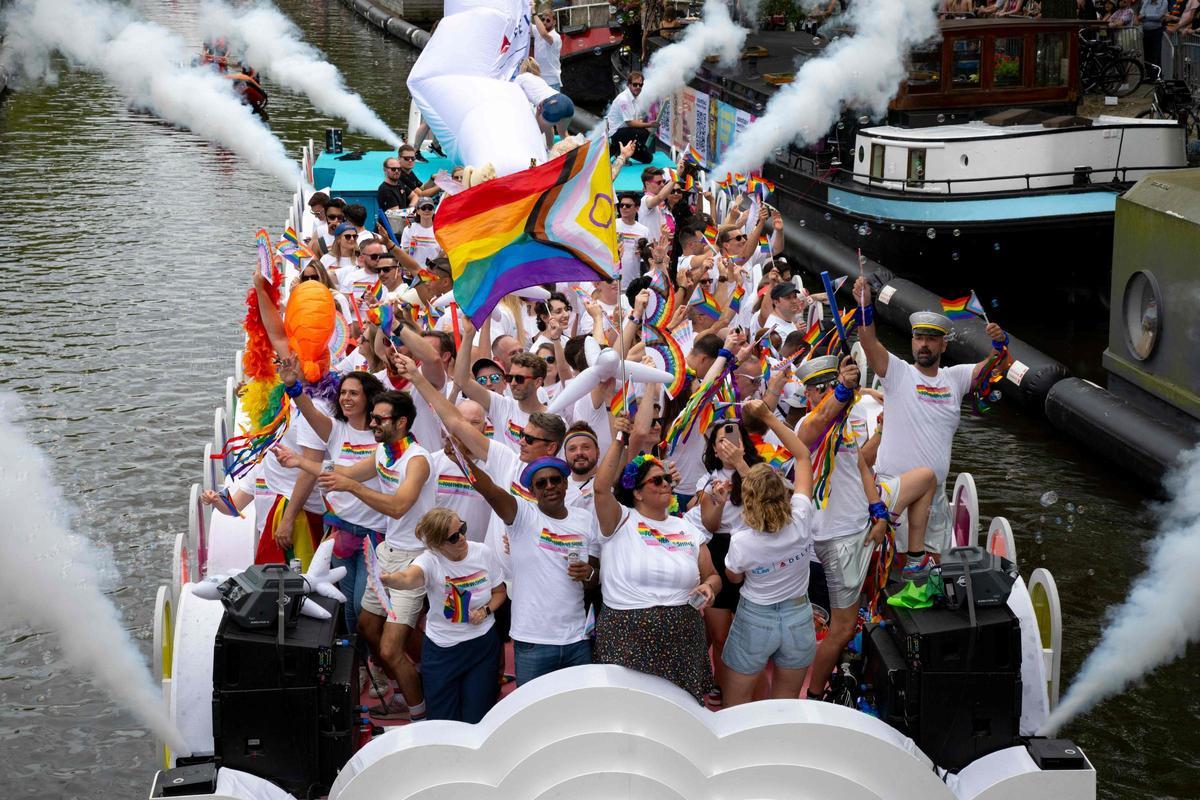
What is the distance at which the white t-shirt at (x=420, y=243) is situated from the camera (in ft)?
42.5

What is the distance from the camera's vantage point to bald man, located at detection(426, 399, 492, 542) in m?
6.76

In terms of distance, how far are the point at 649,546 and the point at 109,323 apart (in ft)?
42.7

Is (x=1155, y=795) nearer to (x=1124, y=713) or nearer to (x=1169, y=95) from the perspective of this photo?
(x=1124, y=713)

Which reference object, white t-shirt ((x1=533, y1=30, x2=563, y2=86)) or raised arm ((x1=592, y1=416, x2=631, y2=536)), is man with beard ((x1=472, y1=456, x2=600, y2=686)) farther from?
white t-shirt ((x1=533, y1=30, x2=563, y2=86))

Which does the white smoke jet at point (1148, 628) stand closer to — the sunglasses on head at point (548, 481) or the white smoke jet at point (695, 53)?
the sunglasses on head at point (548, 481)

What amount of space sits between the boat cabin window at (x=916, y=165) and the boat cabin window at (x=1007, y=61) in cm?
195

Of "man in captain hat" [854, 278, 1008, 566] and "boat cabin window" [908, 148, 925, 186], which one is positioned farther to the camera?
"boat cabin window" [908, 148, 925, 186]

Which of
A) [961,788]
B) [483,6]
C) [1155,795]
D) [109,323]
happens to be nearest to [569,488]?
Result: [961,788]

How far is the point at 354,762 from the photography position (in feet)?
17.2

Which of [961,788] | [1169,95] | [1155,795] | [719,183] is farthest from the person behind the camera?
[1169,95]

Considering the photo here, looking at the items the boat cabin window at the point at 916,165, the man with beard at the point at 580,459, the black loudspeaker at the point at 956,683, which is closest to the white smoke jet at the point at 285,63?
the boat cabin window at the point at 916,165

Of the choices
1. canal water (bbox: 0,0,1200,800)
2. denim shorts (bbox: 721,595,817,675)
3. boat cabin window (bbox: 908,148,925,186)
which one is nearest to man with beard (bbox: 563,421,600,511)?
denim shorts (bbox: 721,595,817,675)

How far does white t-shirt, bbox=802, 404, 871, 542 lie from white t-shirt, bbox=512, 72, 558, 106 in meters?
6.61

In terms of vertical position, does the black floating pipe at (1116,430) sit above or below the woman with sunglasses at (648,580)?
below
